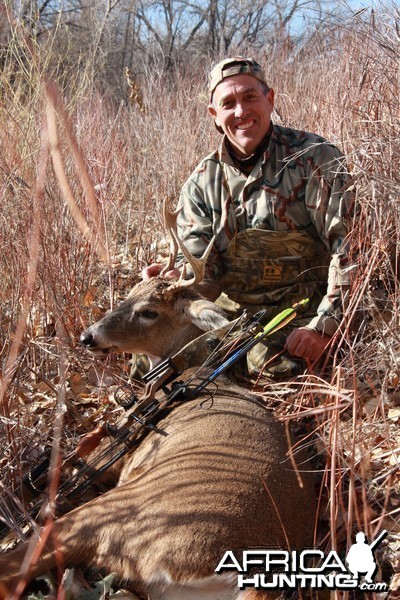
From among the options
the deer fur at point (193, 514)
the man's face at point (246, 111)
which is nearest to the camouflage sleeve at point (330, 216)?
the man's face at point (246, 111)

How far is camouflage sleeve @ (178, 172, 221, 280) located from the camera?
445cm

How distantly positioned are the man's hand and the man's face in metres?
1.42

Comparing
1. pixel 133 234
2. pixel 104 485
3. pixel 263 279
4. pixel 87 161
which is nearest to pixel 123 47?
pixel 133 234

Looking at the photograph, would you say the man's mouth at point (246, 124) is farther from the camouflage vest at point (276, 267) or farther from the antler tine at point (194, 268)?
the antler tine at point (194, 268)

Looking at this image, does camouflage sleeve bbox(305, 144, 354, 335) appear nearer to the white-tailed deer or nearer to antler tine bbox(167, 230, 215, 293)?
antler tine bbox(167, 230, 215, 293)

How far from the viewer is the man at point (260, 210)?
417cm

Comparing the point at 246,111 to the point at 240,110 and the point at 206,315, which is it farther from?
the point at 206,315

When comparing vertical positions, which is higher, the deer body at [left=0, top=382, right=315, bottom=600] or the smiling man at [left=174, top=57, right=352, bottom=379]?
the smiling man at [left=174, top=57, right=352, bottom=379]

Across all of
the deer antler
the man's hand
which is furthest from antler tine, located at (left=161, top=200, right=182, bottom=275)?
the man's hand

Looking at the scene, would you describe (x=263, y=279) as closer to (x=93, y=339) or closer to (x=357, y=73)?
(x=93, y=339)

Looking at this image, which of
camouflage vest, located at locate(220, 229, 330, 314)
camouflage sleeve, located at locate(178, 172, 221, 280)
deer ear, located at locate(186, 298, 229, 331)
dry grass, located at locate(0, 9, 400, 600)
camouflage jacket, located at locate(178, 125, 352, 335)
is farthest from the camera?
camouflage sleeve, located at locate(178, 172, 221, 280)

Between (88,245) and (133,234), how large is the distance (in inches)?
74.6

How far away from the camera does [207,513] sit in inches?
94.7

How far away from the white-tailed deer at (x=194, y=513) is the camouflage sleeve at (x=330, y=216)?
86cm
